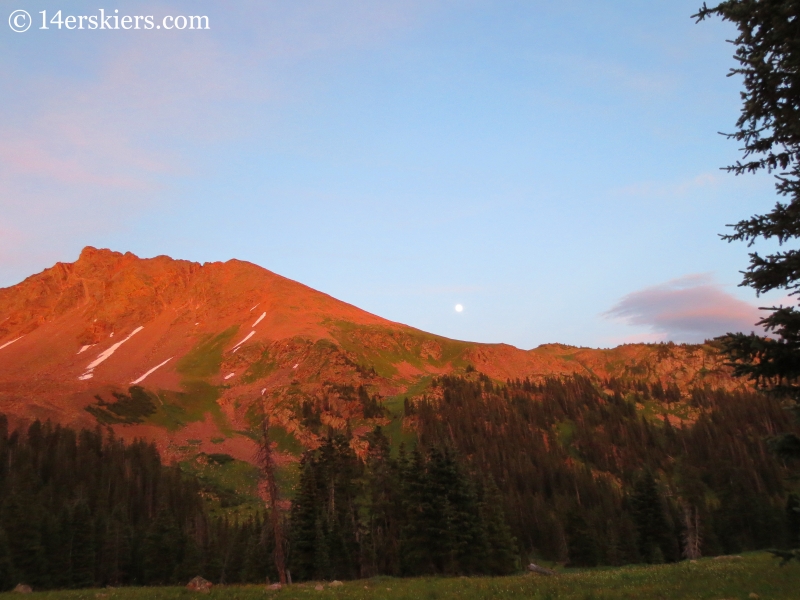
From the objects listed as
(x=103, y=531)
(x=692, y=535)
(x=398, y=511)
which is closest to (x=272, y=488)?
(x=398, y=511)

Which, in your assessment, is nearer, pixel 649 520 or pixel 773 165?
pixel 773 165

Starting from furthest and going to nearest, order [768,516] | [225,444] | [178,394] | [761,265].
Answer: [178,394], [225,444], [768,516], [761,265]

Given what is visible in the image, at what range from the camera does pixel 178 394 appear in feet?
638

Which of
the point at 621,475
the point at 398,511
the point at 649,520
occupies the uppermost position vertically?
the point at 398,511

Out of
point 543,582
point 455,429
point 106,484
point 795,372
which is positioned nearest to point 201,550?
point 106,484

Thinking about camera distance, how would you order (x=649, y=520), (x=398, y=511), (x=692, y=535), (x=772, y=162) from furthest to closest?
(x=692, y=535), (x=649, y=520), (x=398, y=511), (x=772, y=162)

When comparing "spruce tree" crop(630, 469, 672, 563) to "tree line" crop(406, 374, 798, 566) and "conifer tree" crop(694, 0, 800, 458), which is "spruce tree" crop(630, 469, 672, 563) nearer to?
"tree line" crop(406, 374, 798, 566)

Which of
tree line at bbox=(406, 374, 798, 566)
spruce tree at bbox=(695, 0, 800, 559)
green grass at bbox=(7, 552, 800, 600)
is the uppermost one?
spruce tree at bbox=(695, 0, 800, 559)

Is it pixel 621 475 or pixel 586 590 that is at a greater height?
pixel 586 590

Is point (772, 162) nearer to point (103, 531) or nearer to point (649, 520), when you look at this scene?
point (649, 520)

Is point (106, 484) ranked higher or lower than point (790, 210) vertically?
lower

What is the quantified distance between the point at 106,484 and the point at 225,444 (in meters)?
57.9

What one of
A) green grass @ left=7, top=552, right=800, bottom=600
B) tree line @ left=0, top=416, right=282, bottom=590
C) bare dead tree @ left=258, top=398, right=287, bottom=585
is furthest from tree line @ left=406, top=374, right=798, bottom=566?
tree line @ left=0, top=416, right=282, bottom=590

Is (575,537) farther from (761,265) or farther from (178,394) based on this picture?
(178,394)
